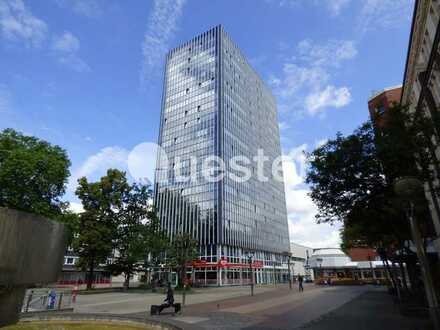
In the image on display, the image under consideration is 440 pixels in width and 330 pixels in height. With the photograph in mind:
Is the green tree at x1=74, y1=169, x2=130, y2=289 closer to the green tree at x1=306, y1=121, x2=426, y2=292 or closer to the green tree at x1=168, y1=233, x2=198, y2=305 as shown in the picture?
the green tree at x1=168, y1=233, x2=198, y2=305

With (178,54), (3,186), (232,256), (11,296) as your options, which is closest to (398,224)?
Answer: (11,296)

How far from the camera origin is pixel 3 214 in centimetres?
487

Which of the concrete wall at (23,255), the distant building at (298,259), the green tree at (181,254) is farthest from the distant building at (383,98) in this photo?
the distant building at (298,259)

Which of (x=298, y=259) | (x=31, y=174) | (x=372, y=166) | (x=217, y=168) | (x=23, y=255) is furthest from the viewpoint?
(x=298, y=259)

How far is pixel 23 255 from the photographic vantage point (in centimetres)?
511

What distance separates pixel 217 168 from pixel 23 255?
5838 centimetres

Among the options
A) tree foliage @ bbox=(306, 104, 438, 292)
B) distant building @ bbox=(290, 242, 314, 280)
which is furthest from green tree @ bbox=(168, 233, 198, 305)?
distant building @ bbox=(290, 242, 314, 280)

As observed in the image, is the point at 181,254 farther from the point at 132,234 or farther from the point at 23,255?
the point at 23,255

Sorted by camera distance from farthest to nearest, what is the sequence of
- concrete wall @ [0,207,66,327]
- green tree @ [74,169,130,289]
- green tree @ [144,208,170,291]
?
green tree @ [144,208,170,291]
green tree @ [74,169,130,289]
concrete wall @ [0,207,66,327]

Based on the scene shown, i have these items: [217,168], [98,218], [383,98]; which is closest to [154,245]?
[98,218]

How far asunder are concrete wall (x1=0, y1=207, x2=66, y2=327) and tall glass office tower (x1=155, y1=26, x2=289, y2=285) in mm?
52201

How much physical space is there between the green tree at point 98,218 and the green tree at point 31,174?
5.22 m

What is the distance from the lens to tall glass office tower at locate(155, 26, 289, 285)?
60.6 metres

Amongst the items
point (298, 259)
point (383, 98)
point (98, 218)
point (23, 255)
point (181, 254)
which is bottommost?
point (23, 255)
